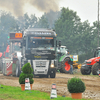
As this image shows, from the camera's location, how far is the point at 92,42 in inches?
2486

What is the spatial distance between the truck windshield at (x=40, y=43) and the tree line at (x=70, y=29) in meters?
40.2

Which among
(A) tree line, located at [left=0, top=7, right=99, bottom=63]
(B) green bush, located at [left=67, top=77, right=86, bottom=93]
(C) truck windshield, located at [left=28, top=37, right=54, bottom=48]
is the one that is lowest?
(B) green bush, located at [left=67, top=77, right=86, bottom=93]

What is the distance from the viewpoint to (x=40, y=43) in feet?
69.9

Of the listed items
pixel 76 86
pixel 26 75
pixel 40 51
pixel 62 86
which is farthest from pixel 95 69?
pixel 76 86

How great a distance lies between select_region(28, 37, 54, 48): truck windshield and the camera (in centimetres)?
2123

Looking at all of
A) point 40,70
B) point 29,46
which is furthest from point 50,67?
point 29,46

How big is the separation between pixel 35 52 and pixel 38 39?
3.16ft

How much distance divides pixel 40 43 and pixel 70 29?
4580 cm

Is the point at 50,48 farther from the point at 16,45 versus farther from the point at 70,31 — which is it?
the point at 70,31

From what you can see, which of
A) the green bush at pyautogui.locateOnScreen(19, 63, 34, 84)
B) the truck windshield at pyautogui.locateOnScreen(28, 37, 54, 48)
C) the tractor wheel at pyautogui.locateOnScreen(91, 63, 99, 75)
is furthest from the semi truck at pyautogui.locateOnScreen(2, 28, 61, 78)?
the green bush at pyautogui.locateOnScreen(19, 63, 34, 84)

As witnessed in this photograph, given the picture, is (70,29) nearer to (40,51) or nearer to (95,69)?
(95,69)

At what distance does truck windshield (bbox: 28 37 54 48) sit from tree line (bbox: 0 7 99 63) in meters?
40.2

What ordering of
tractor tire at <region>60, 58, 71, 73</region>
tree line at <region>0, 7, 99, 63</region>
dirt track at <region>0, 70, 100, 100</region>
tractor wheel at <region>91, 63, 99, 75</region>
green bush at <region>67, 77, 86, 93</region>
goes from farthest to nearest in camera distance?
tree line at <region>0, 7, 99, 63</region> → tractor tire at <region>60, 58, 71, 73</region> → tractor wheel at <region>91, 63, 99, 75</region> → dirt track at <region>0, 70, 100, 100</region> → green bush at <region>67, 77, 86, 93</region>

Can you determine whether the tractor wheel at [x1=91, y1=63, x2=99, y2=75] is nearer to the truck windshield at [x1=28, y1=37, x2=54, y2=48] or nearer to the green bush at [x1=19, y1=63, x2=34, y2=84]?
the truck windshield at [x1=28, y1=37, x2=54, y2=48]
